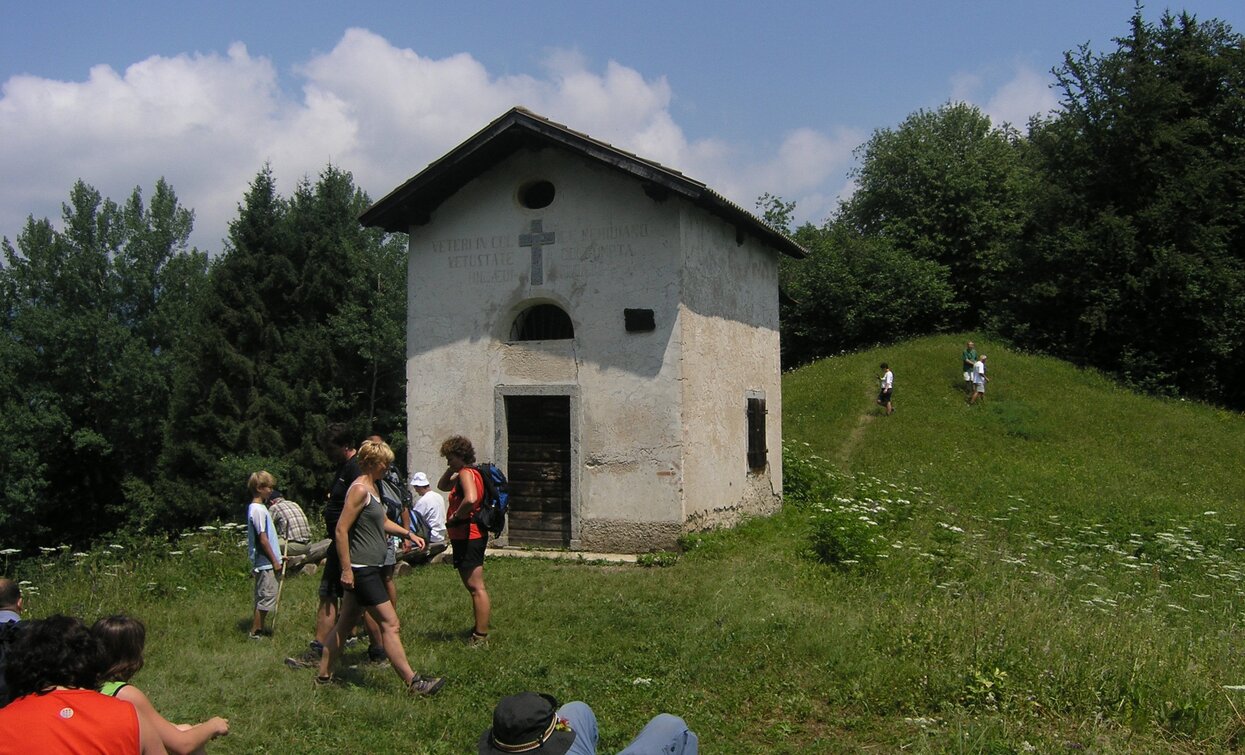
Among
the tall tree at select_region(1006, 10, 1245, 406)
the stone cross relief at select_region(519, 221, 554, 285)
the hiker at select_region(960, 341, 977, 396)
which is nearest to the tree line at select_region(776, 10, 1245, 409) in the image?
the tall tree at select_region(1006, 10, 1245, 406)

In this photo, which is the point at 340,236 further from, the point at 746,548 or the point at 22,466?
the point at 746,548

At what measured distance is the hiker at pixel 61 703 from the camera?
3031mm

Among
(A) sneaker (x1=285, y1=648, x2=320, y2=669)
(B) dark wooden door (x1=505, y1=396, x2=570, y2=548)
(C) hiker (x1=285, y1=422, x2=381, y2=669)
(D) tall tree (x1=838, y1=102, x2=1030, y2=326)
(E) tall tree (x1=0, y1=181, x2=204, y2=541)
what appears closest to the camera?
(C) hiker (x1=285, y1=422, x2=381, y2=669)

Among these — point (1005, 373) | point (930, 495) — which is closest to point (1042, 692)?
point (930, 495)

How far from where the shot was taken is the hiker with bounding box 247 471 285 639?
7496 mm

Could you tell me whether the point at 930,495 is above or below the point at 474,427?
below

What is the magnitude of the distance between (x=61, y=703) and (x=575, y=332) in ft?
28.0

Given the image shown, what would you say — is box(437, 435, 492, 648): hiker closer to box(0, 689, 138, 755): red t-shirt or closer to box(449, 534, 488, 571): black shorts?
A: box(449, 534, 488, 571): black shorts

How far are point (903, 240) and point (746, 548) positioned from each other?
27.4m

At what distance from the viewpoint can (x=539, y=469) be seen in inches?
452

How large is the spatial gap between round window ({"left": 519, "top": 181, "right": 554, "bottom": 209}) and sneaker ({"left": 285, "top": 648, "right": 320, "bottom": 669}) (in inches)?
268

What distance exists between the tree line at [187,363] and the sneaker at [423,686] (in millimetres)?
20840

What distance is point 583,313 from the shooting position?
11320 mm

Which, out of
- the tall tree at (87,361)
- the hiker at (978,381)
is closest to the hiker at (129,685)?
the hiker at (978,381)
